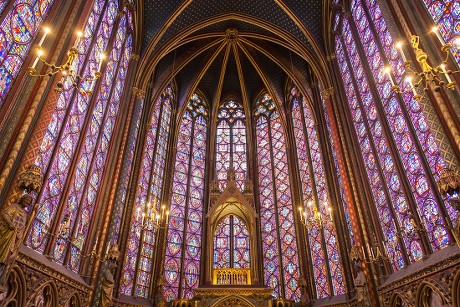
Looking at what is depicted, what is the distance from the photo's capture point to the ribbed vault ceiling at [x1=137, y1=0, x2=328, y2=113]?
16.6 meters

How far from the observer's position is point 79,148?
35.4 feet

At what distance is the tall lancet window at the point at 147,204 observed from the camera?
14.0 meters

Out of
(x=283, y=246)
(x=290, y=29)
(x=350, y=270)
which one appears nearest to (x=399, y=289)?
(x=350, y=270)

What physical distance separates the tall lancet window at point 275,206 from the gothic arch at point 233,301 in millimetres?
3828

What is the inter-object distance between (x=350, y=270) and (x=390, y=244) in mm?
2729

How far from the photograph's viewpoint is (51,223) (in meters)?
9.51

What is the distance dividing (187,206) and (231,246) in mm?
3023

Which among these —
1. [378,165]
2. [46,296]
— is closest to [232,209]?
[378,165]

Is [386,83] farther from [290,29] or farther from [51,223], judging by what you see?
[51,223]

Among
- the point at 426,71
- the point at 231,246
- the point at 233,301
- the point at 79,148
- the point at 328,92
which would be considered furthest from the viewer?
the point at 231,246

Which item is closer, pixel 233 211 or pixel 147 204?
pixel 147 204

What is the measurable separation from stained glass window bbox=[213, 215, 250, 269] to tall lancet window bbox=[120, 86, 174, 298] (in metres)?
3.04

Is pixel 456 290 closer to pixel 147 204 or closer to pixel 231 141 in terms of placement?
pixel 147 204

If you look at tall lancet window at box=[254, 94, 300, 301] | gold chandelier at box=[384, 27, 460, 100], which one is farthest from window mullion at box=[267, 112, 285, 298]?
gold chandelier at box=[384, 27, 460, 100]
